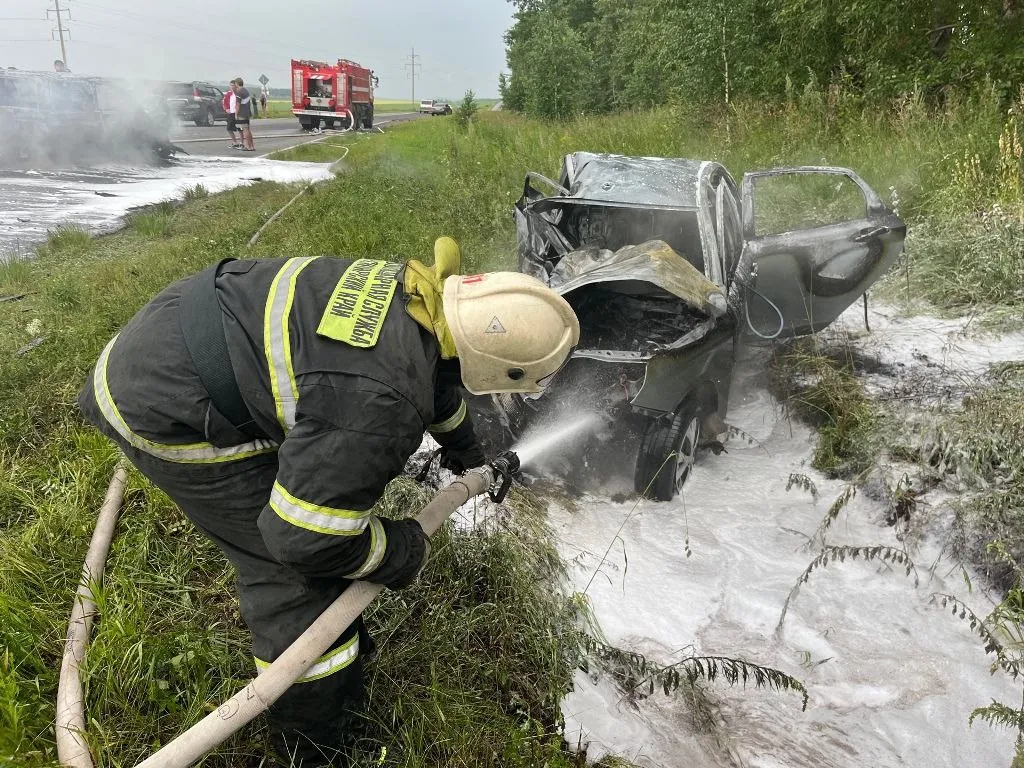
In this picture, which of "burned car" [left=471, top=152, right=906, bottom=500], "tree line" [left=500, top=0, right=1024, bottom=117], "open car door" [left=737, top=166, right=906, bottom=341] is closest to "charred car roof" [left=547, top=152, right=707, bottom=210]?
"burned car" [left=471, top=152, right=906, bottom=500]

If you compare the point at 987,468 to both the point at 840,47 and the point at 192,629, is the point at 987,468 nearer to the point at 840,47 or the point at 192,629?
the point at 192,629

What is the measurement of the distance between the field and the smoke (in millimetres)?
8974

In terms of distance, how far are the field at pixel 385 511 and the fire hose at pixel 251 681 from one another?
7cm

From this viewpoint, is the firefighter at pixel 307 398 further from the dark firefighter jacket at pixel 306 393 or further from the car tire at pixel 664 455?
the car tire at pixel 664 455

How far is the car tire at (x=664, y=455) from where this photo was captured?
3396 millimetres

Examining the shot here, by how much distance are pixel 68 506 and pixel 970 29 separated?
9995 mm

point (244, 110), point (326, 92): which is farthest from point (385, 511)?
point (326, 92)

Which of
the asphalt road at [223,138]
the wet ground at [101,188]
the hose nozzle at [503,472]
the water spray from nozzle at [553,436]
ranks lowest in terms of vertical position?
the water spray from nozzle at [553,436]

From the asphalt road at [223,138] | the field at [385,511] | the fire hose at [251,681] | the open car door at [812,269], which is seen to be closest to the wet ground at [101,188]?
the asphalt road at [223,138]

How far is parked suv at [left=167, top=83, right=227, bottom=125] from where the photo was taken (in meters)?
19.8

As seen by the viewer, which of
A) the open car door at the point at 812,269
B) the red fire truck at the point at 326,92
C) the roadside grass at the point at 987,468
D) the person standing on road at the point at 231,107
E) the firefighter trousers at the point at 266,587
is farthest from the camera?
the red fire truck at the point at 326,92

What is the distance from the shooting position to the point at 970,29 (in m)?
7.79

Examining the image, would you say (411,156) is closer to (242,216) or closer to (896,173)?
(242,216)

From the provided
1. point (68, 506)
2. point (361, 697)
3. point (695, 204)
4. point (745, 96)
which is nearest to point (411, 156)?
point (745, 96)
